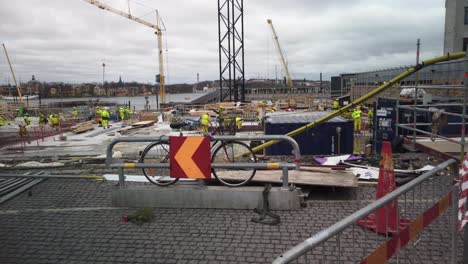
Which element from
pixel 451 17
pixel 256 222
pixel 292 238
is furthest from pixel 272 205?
pixel 451 17

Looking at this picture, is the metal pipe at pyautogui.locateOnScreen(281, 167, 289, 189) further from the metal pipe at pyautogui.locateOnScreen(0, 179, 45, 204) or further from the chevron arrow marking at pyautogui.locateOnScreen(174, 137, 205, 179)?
the metal pipe at pyautogui.locateOnScreen(0, 179, 45, 204)

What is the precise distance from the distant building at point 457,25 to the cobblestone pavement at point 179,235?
46.4 metres

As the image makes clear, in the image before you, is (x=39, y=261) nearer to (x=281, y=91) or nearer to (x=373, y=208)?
(x=373, y=208)

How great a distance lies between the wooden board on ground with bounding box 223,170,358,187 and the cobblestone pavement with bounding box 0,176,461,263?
0.27 meters

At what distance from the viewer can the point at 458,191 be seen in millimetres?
3434

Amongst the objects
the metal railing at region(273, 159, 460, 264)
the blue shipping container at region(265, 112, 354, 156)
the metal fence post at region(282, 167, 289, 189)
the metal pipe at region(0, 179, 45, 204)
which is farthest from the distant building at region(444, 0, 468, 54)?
the metal pipe at region(0, 179, 45, 204)

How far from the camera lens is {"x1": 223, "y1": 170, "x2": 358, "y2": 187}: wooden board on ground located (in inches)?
244

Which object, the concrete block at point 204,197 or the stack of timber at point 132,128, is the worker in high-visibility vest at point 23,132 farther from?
the concrete block at point 204,197

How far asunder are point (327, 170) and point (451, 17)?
48.3 m

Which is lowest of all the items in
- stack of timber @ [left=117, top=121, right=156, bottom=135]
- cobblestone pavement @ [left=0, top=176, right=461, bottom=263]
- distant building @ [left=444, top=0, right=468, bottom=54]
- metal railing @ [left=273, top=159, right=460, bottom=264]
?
stack of timber @ [left=117, top=121, right=156, bottom=135]

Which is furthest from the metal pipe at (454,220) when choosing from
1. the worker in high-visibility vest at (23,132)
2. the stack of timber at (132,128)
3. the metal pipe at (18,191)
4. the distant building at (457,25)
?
the distant building at (457,25)

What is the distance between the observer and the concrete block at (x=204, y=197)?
5652mm

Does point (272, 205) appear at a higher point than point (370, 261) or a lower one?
lower

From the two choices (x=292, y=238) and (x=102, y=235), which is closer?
(x=292, y=238)
